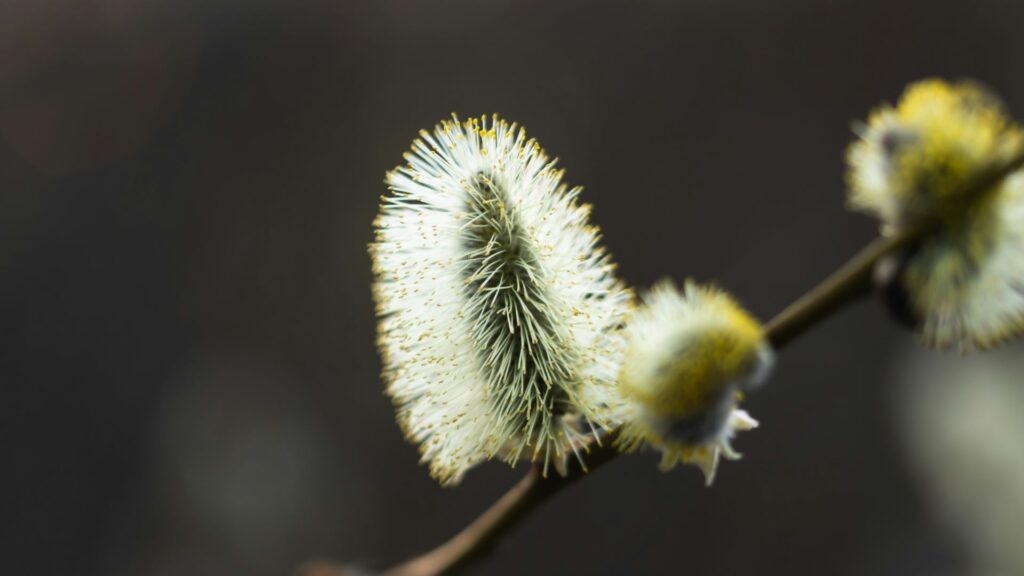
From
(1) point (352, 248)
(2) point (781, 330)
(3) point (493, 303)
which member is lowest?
(2) point (781, 330)

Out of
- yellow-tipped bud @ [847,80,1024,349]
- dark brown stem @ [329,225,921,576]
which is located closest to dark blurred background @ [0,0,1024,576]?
dark brown stem @ [329,225,921,576]

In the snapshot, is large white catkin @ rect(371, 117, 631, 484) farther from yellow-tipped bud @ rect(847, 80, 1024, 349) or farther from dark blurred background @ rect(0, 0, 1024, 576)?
dark blurred background @ rect(0, 0, 1024, 576)

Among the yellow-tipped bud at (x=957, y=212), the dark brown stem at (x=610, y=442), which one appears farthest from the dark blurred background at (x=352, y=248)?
the yellow-tipped bud at (x=957, y=212)

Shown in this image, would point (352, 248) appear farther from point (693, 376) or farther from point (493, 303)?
point (693, 376)

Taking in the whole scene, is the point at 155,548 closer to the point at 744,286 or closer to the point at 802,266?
the point at 744,286

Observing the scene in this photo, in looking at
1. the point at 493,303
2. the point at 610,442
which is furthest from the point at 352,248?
the point at 610,442

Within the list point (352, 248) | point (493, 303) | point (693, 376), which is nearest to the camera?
point (693, 376)

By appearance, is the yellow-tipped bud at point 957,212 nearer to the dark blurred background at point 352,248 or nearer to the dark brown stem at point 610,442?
the dark brown stem at point 610,442
